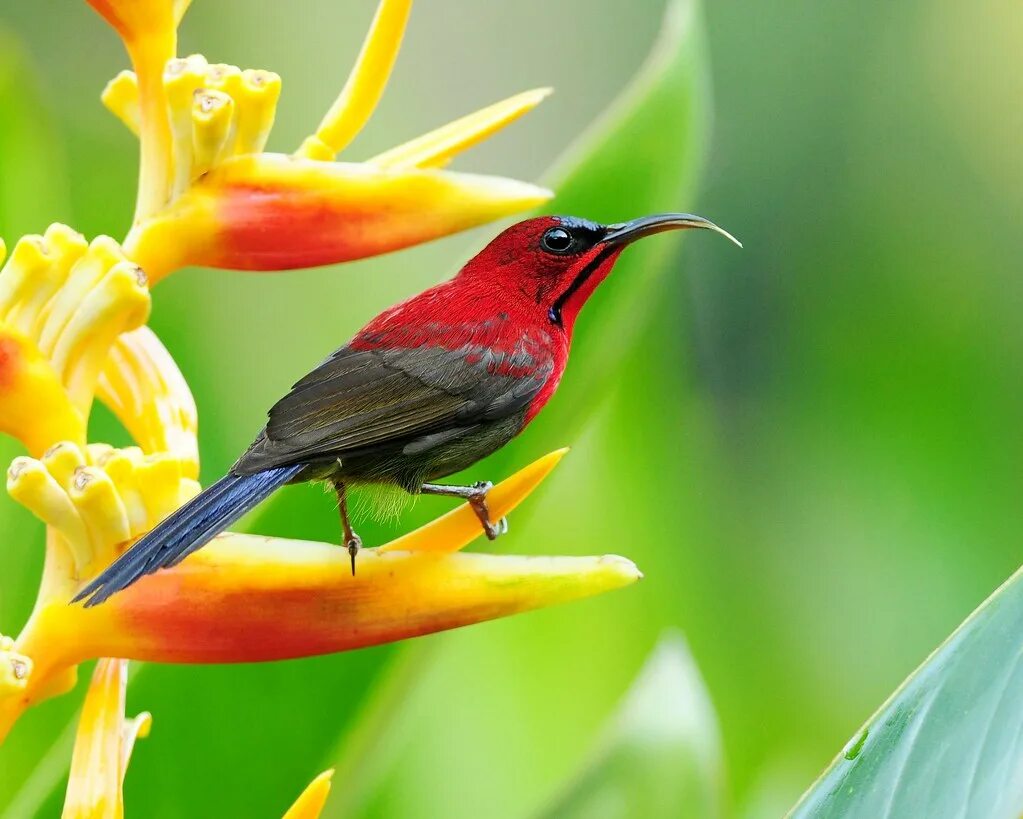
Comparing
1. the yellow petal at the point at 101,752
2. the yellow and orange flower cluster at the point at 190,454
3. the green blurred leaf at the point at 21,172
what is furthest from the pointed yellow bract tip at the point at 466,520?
the green blurred leaf at the point at 21,172

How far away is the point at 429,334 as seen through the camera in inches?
20.3

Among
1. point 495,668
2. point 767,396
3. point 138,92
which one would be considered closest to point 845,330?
point 767,396

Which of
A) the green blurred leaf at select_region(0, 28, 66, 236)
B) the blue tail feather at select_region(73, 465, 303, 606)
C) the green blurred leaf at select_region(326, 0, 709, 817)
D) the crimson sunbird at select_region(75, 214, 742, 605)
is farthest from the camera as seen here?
the green blurred leaf at select_region(0, 28, 66, 236)

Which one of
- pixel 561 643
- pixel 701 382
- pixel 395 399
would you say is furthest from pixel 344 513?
pixel 701 382

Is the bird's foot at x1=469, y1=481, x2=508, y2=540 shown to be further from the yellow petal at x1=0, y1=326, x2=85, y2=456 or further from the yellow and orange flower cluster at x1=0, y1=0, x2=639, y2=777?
the yellow petal at x1=0, y1=326, x2=85, y2=456

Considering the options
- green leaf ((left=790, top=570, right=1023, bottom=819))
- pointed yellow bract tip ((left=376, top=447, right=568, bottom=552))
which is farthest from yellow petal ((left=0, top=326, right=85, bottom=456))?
green leaf ((left=790, top=570, right=1023, bottom=819))

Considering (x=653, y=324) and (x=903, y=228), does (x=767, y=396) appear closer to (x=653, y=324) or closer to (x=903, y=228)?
(x=903, y=228)

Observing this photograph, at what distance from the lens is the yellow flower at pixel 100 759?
0.41 meters

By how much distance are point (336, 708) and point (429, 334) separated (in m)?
0.20

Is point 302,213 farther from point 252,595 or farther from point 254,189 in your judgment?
point 252,595

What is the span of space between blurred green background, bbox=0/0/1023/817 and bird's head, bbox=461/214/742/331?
10 centimetres

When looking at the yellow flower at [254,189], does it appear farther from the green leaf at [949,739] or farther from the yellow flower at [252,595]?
the green leaf at [949,739]

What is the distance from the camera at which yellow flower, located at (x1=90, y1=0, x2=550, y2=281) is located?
17.6 inches

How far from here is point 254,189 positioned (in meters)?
0.45
